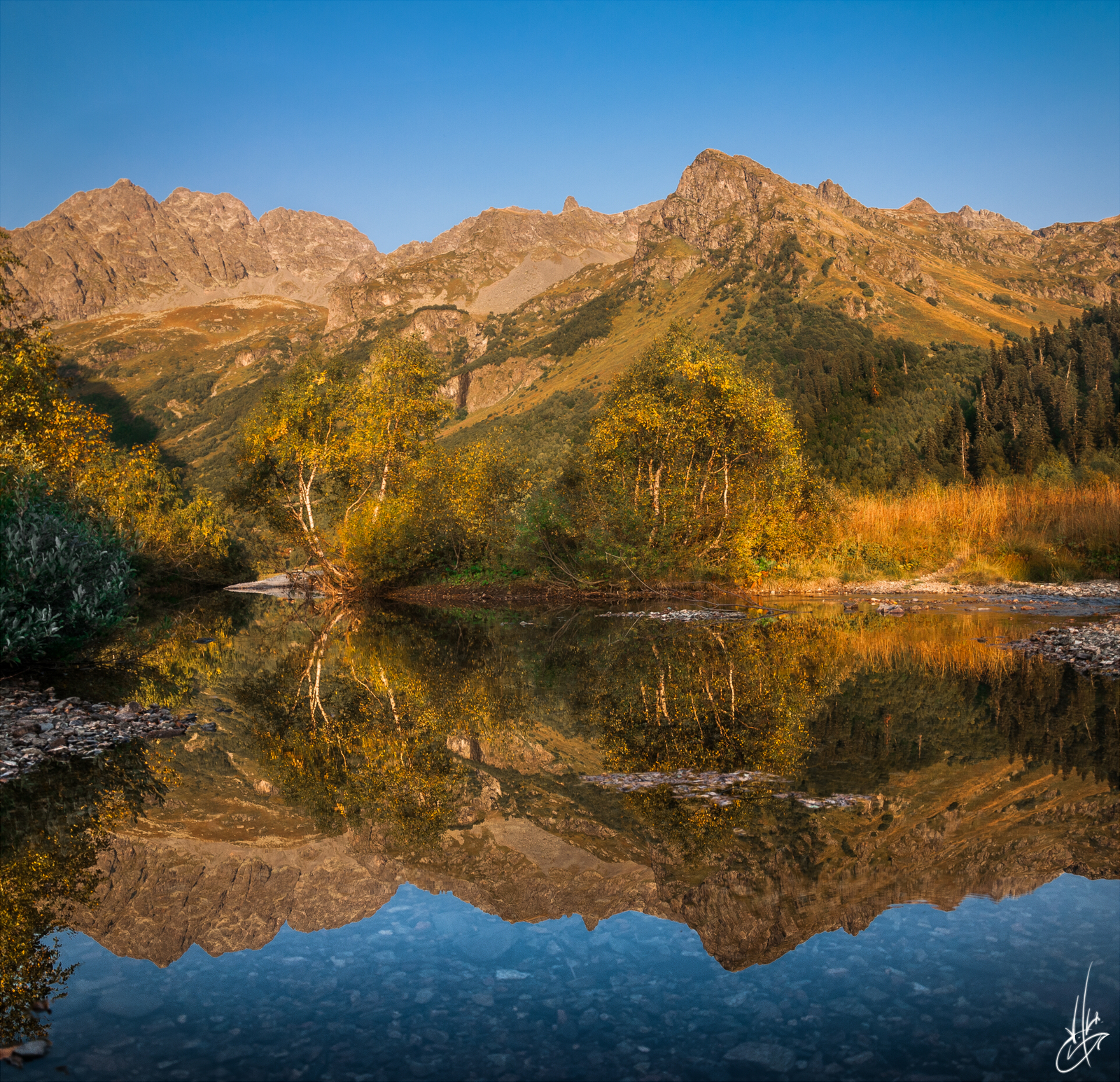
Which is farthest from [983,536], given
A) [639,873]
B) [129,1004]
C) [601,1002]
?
[129,1004]

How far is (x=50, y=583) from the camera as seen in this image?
12.5 m

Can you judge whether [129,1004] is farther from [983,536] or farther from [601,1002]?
[983,536]

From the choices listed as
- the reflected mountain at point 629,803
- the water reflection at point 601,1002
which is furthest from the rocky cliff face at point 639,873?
the water reflection at point 601,1002

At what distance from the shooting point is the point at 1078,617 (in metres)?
→ 18.8

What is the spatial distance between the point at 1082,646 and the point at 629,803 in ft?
36.4

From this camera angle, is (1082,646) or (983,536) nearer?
(1082,646)

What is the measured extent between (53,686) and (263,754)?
6.75 metres

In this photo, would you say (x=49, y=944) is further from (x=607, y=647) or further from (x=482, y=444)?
(x=482, y=444)

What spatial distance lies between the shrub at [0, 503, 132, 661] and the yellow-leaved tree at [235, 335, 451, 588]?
1690 cm

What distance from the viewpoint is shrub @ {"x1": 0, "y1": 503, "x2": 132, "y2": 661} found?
39.1 feet

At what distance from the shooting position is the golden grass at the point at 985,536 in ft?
91.1

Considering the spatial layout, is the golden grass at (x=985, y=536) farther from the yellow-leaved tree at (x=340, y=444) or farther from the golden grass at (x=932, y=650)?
the yellow-leaved tree at (x=340, y=444)

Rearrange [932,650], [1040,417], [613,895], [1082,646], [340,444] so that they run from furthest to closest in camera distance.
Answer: [1040,417] → [340,444] → [932,650] → [1082,646] → [613,895]

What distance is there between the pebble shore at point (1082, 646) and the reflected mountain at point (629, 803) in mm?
989
